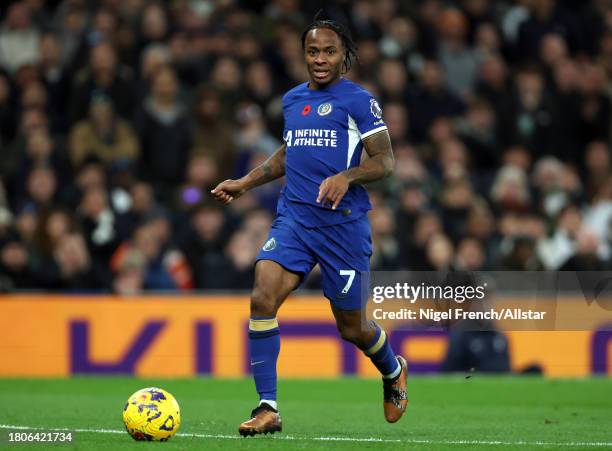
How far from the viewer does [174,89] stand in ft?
55.3

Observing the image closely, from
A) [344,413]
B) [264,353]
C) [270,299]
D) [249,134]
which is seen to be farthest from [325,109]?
[249,134]

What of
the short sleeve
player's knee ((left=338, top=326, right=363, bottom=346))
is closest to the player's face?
the short sleeve

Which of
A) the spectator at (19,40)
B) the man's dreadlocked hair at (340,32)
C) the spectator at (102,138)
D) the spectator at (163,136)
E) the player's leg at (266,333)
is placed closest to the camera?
the player's leg at (266,333)

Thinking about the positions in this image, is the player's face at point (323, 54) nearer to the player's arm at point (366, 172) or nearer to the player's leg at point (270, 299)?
the player's arm at point (366, 172)

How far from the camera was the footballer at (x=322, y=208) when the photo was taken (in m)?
8.30

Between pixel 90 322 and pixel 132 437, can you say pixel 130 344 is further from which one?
pixel 132 437

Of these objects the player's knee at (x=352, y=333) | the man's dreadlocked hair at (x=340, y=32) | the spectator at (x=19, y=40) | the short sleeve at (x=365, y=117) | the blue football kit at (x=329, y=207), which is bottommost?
the player's knee at (x=352, y=333)

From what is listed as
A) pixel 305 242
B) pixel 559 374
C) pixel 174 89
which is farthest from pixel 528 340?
pixel 305 242

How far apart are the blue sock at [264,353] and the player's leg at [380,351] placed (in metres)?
0.46

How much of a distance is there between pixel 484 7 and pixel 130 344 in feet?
26.4

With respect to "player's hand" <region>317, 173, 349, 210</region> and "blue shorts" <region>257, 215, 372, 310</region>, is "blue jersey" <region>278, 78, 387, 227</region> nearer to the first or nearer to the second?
"blue shorts" <region>257, 215, 372, 310</region>

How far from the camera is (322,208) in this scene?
8.43 m

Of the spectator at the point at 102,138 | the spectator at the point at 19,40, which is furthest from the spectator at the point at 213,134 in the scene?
the spectator at the point at 19,40

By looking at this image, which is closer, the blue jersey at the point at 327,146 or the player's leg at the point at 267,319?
the player's leg at the point at 267,319
